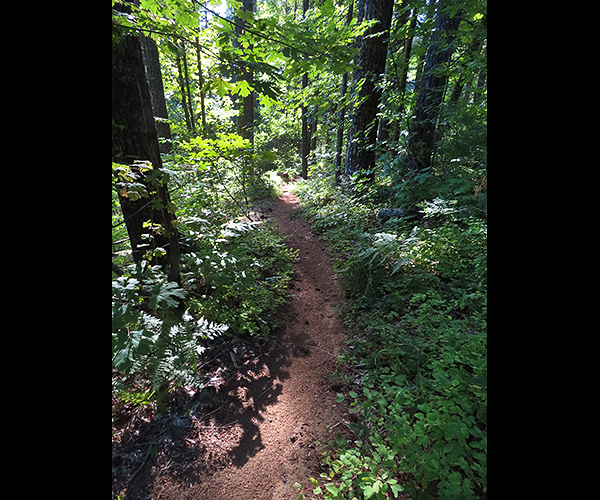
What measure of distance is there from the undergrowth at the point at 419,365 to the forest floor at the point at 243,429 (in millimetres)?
269

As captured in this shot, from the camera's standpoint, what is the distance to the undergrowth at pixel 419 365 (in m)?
1.81

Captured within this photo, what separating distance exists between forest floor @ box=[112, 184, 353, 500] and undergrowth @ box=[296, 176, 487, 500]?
10.6 inches

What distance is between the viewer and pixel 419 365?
264cm

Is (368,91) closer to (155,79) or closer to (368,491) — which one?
(155,79)

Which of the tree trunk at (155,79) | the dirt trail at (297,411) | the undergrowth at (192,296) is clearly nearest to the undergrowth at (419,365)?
the dirt trail at (297,411)

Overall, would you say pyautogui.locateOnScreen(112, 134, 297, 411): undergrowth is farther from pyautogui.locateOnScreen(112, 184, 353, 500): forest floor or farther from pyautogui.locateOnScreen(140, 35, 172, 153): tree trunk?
pyautogui.locateOnScreen(140, 35, 172, 153): tree trunk

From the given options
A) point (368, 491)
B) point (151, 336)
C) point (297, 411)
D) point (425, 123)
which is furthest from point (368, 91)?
point (368, 491)

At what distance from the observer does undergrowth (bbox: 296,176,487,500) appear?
181 centimetres

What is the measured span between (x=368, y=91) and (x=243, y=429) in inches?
328
